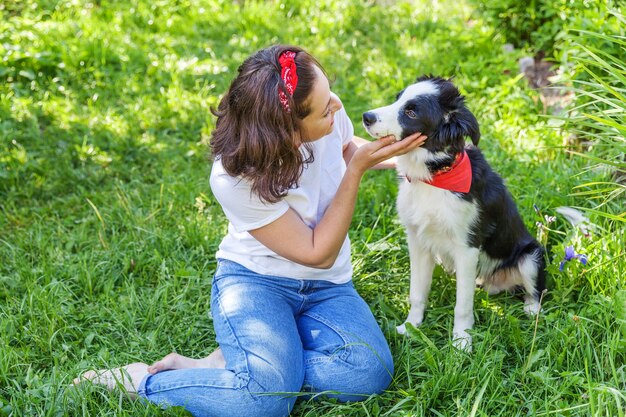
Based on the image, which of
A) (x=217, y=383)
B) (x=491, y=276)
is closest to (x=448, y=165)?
(x=491, y=276)

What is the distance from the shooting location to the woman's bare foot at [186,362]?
103 inches

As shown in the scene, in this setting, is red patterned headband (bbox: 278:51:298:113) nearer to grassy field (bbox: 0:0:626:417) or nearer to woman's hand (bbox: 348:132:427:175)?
woman's hand (bbox: 348:132:427:175)

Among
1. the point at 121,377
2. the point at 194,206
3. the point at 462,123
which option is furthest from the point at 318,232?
the point at 194,206

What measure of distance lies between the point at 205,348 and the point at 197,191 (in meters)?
1.28

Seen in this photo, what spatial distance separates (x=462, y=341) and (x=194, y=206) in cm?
174

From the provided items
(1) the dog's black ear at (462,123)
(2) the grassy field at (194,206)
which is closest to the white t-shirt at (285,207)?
(2) the grassy field at (194,206)

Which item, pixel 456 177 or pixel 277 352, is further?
pixel 456 177

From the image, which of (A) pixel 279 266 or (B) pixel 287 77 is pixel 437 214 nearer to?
(A) pixel 279 266

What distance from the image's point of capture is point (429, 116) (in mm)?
2531

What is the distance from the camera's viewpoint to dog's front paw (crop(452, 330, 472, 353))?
8.78 ft

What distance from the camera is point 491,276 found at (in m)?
3.14

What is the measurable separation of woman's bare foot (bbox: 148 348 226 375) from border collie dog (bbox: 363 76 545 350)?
81cm

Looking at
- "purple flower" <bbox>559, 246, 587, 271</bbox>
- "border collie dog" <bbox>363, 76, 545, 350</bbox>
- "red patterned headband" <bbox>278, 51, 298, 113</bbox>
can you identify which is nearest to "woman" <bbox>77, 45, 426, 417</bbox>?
"red patterned headband" <bbox>278, 51, 298, 113</bbox>

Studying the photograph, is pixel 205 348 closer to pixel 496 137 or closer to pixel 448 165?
pixel 448 165
